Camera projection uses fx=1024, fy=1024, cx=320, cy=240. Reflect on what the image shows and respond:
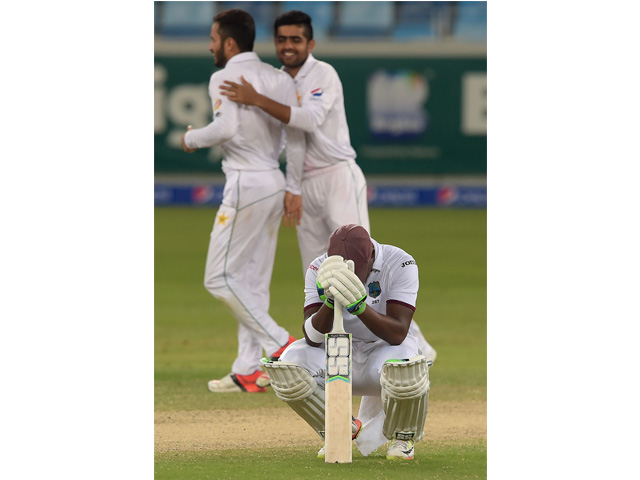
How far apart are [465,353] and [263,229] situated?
70.8 inches

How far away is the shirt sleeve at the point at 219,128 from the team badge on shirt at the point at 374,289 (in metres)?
1.80

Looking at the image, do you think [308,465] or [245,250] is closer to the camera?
[308,465]

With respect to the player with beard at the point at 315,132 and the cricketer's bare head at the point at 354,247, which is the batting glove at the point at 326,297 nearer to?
the cricketer's bare head at the point at 354,247

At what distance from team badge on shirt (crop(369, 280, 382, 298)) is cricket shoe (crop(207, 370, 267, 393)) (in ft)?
5.73

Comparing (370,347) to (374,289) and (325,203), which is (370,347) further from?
(325,203)

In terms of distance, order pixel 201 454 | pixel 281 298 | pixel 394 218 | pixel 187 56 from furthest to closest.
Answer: pixel 187 56
pixel 394 218
pixel 281 298
pixel 201 454

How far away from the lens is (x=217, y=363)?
241 inches

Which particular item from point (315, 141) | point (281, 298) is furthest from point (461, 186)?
point (315, 141)

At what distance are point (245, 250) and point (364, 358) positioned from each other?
5.96 feet

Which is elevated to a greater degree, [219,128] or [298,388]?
[219,128]

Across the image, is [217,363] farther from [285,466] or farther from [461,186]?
[461,186]

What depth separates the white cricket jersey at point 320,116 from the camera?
5285 mm

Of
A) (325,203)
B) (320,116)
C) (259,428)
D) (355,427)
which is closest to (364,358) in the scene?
(355,427)

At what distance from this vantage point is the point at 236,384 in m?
5.35
